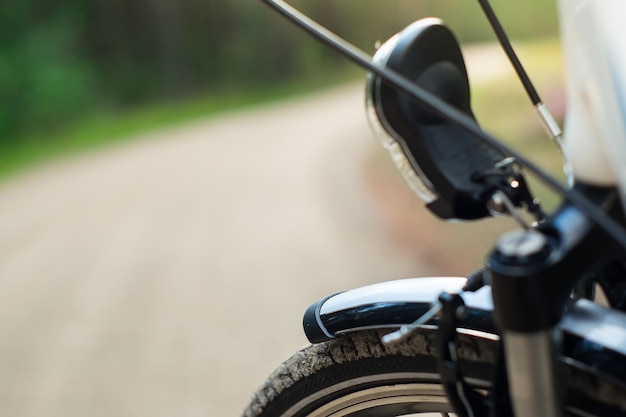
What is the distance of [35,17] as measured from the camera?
7.33 metres

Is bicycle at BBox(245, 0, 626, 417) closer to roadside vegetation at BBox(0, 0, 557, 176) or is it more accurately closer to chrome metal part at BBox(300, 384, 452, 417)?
chrome metal part at BBox(300, 384, 452, 417)

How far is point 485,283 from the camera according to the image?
→ 2.50ft

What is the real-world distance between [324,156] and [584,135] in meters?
4.14

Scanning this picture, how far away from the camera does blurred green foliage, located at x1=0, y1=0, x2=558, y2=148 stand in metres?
6.75

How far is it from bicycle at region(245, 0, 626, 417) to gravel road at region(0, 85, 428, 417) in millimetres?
1085

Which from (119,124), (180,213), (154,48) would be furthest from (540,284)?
(154,48)

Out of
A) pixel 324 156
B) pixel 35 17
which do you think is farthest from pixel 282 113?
pixel 35 17

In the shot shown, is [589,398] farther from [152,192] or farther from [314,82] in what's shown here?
[314,82]

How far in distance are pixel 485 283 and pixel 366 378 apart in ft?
0.60

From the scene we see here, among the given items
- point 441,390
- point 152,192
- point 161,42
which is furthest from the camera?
point 161,42

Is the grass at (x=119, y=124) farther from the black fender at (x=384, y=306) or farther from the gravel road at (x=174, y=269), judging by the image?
the black fender at (x=384, y=306)

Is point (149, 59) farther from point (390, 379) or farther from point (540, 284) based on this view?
point (540, 284)

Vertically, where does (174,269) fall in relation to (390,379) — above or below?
above

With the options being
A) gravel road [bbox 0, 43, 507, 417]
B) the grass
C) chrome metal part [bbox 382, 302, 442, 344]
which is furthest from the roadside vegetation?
chrome metal part [bbox 382, 302, 442, 344]
